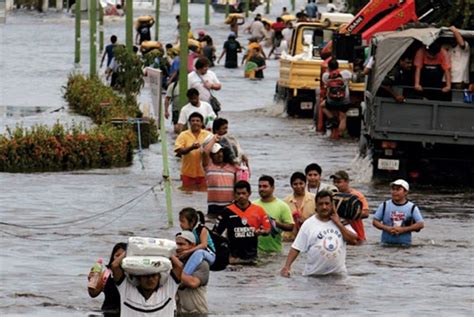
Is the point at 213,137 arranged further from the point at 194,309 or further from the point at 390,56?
the point at 194,309

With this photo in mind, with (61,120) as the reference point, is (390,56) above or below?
above

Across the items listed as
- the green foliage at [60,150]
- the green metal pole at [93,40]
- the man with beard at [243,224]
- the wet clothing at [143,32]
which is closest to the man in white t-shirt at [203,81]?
the green foliage at [60,150]

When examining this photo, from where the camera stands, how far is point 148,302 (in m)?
13.1

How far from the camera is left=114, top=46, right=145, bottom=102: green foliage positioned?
36750mm

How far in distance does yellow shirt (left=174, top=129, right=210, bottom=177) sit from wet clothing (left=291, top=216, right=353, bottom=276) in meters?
6.12

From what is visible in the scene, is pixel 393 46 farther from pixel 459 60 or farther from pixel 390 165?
pixel 390 165

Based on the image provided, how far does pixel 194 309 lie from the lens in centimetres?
1466

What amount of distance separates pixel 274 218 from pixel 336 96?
16.2 m

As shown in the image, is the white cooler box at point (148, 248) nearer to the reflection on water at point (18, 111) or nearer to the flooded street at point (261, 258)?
the flooded street at point (261, 258)

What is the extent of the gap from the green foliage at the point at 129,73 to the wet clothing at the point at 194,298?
21.8 meters

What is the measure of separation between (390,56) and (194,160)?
4711 mm

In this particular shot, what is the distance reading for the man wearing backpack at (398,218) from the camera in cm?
2031

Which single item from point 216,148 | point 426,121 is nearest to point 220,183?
point 216,148

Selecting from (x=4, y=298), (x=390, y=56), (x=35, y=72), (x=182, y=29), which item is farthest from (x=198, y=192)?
(x=35, y=72)
